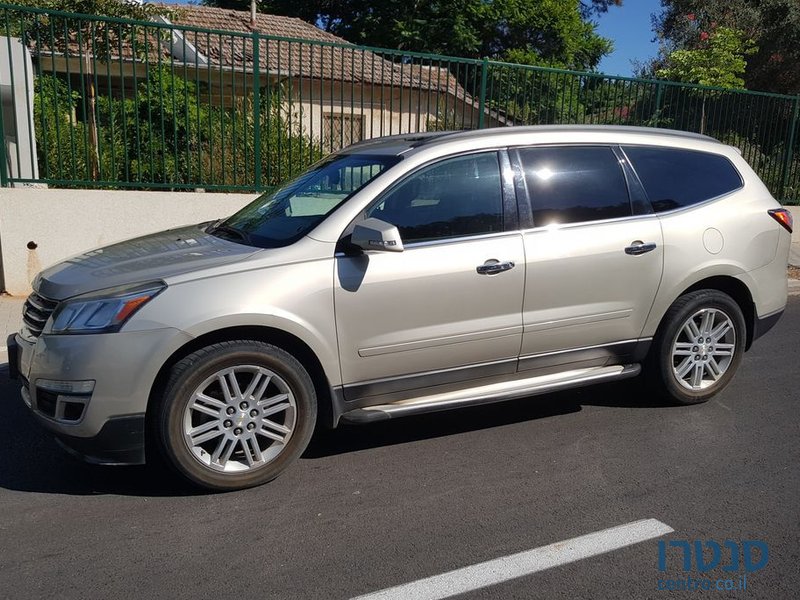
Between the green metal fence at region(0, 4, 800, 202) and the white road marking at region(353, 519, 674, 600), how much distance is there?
21.1 feet

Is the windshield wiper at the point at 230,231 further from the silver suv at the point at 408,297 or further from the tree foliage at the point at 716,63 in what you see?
the tree foliage at the point at 716,63

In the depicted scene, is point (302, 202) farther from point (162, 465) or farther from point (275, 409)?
point (162, 465)

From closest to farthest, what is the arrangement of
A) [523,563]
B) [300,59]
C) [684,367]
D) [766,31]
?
[523,563] → [684,367] → [300,59] → [766,31]

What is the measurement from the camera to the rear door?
14.6ft

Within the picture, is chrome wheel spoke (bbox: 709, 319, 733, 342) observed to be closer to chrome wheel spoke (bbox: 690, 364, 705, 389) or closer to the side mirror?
chrome wheel spoke (bbox: 690, 364, 705, 389)

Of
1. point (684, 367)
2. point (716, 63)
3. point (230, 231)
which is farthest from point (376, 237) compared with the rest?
point (716, 63)

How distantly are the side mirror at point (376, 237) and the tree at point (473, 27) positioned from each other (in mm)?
29920

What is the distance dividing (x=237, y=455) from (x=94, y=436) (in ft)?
2.34

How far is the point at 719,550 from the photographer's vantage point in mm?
3281

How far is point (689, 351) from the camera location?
5.05m

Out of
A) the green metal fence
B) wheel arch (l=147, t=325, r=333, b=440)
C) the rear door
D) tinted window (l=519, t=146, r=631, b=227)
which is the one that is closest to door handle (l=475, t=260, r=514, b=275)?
the rear door

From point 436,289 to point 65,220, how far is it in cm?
564

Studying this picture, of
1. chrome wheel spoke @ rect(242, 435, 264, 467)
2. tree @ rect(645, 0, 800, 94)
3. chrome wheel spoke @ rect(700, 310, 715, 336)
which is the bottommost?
chrome wheel spoke @ rect(242, 435, 264, 467)

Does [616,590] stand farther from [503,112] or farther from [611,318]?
[503,112]
